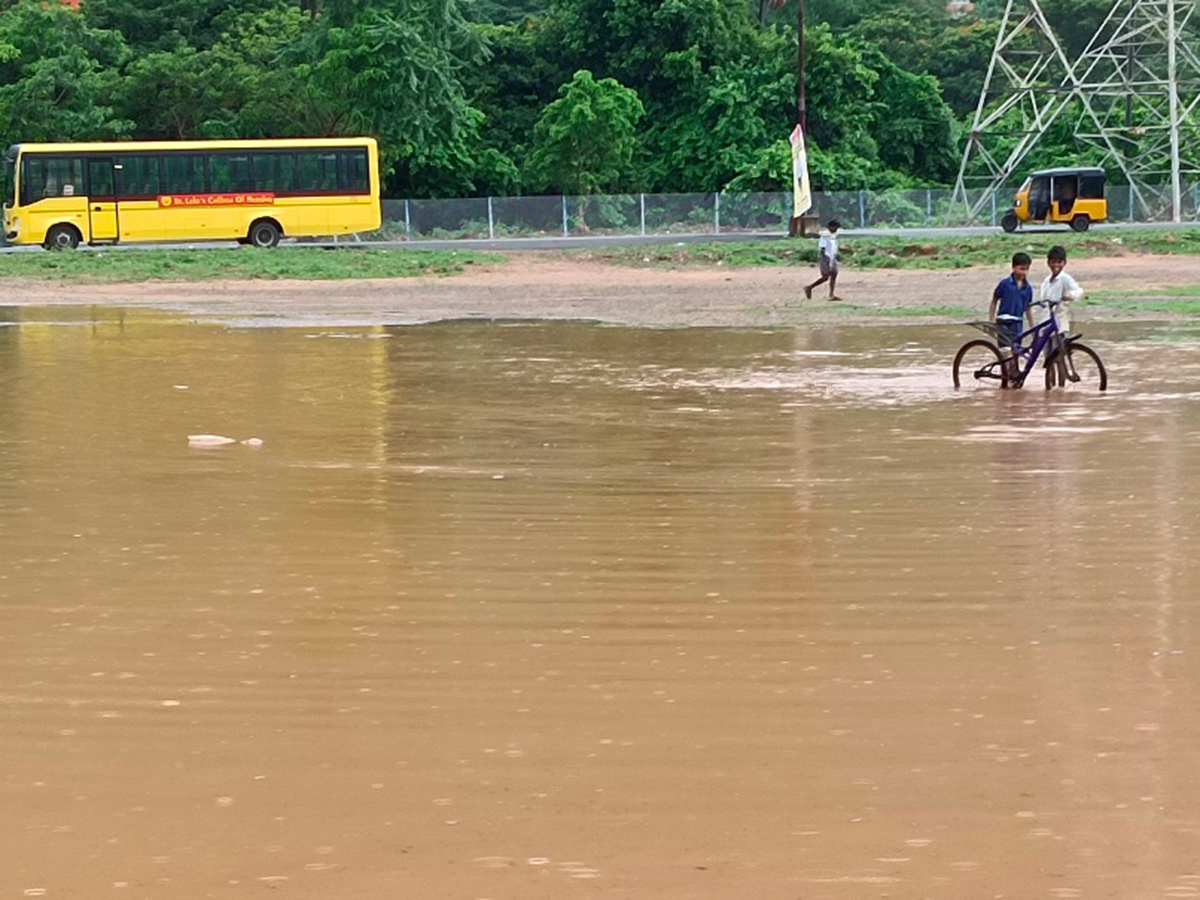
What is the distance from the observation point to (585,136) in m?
57.8

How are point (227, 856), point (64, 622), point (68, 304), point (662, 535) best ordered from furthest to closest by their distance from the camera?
point (68, 304), point (662, 535), point (64, 622), point (227, 856)

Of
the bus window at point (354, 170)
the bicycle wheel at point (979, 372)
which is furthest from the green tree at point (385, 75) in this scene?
the bicycle wheel at point (979, 372)

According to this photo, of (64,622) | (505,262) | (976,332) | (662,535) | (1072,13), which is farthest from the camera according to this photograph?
(1072,13)

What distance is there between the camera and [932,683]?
7117 mm

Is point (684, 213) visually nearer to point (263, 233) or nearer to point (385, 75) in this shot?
point (385, 75)

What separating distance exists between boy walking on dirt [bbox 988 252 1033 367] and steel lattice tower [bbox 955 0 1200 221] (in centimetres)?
3571

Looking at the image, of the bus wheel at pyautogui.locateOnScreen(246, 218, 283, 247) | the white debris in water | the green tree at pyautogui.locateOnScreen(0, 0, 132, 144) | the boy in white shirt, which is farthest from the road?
the white debris in water

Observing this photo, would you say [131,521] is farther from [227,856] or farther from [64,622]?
[227,856]

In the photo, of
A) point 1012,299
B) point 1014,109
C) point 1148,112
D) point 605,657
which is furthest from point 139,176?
point 605,657

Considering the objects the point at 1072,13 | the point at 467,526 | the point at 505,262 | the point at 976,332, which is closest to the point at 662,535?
the point at 467,526

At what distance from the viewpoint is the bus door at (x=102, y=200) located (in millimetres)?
48000

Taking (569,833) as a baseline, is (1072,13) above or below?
above

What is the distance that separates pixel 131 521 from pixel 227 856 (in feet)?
19.6

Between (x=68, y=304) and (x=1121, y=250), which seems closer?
(x=68, y=304)
